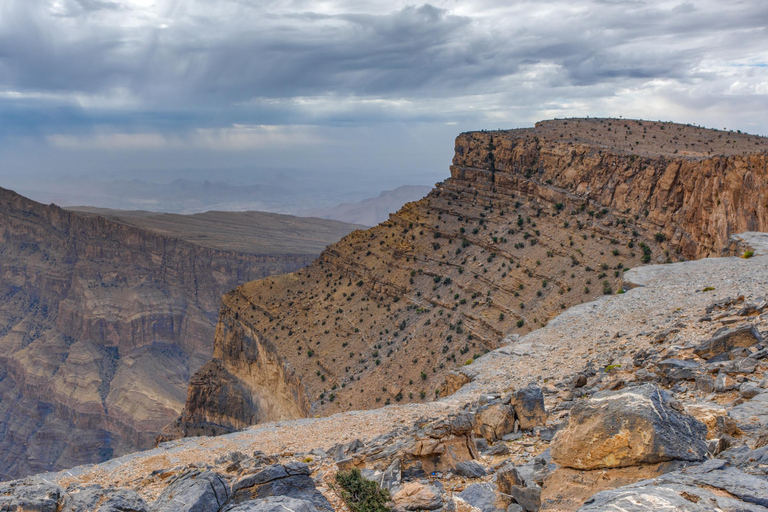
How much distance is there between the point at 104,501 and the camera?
10.0 metres

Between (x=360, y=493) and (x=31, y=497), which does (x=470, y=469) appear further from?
(x=31, y=497)

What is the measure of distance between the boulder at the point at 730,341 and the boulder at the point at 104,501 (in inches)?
464

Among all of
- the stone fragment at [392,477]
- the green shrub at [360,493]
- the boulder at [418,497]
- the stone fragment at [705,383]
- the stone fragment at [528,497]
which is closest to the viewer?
the stone fragment at [528,497]

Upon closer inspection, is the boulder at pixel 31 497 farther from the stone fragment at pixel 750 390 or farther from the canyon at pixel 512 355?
the stone fragment at pixel 750 390

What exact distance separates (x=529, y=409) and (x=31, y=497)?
9413 mm

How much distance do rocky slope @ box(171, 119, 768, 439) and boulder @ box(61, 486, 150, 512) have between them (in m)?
11.9

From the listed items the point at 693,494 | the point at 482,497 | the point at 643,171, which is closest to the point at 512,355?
the point at 482,497

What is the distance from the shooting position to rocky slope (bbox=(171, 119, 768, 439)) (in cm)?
3050

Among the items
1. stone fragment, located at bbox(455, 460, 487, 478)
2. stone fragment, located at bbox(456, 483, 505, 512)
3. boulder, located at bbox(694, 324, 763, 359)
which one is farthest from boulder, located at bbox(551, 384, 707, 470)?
boulder, located at bbox(694, 324, 763, 359)

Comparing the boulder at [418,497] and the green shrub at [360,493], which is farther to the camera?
the green shrub at [360,493]

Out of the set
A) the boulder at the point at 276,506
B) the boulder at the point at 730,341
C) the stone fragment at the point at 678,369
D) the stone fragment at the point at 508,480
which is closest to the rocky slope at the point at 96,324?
the boulder at the point at 276,506

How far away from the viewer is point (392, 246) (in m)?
47.4

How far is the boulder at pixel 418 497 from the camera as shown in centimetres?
825

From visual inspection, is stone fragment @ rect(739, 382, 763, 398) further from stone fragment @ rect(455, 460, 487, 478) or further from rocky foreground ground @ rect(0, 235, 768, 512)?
stone fragment @ rect(455, 460, 487, 478)
